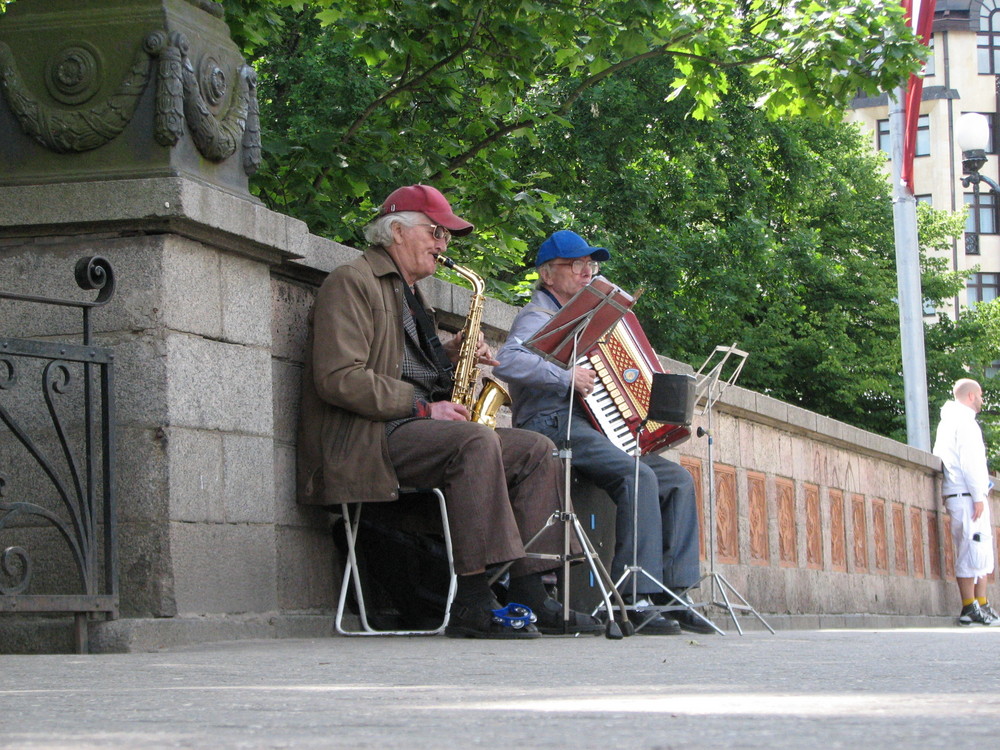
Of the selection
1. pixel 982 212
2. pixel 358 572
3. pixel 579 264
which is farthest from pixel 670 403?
pixel 982 212

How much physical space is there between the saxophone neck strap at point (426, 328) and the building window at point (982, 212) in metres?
55.7

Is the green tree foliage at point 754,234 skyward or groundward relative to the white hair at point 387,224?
skyward

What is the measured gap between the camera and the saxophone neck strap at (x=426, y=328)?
7.28 metres

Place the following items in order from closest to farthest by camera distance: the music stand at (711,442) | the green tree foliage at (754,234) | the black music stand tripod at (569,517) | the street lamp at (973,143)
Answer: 1. the black music stand tripod at (569,517)
2. the music stand at (711,442)
3. the street lamp at (973,143)
4. the green tree foliage at (754,234)

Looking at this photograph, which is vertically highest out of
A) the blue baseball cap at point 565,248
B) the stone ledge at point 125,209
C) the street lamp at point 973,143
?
the street lamp at point 973,143

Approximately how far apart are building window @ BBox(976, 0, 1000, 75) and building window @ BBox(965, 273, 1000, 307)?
7.14 metres

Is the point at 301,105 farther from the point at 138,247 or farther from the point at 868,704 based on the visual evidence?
the point at 868,704

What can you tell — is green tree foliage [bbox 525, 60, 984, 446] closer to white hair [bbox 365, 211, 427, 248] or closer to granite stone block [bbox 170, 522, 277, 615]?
white hair [bbox 365, 211, 427, 248]

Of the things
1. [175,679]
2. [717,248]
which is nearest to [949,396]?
[717,248]

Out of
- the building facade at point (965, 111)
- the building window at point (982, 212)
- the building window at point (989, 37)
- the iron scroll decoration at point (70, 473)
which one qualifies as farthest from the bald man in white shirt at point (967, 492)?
the building window at point (989, 37)

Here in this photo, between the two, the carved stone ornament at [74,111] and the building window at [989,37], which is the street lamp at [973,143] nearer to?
the carved stone ornament at [74,111]

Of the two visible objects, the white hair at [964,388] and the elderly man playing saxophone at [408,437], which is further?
the white hair at [964,388]

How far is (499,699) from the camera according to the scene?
3.50 meters

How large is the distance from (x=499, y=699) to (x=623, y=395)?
16.2 ft
